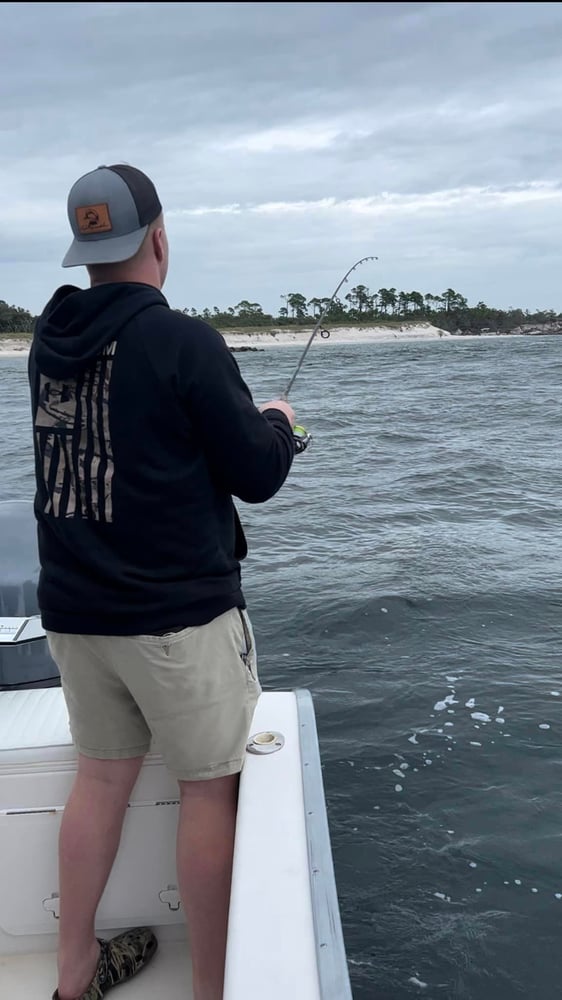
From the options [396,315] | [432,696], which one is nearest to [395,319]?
[396,315]

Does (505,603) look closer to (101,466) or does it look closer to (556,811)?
(556,811)

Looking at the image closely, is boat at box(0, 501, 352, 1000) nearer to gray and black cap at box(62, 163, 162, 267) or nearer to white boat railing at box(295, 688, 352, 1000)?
white boat railing at box(295, 688, 352, 1000)

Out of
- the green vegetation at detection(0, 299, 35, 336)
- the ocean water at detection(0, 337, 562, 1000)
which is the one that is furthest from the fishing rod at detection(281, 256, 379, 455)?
the green vegetation at detection(0, 299, 35, 336)

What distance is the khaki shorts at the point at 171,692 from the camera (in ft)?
5.01

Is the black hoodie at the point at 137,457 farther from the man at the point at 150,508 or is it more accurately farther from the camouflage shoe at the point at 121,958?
the camouflage shoe at the point at 121,958

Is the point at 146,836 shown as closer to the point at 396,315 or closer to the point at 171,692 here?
the point at 171,692

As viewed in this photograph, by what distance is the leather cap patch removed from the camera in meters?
1.49

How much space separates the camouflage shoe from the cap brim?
55.6 inches

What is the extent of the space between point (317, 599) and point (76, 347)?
4.03 metres

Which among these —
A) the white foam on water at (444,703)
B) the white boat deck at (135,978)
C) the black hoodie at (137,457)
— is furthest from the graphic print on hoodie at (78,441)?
the white foam on water at (444,703)

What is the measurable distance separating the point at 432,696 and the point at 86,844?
2.62 m

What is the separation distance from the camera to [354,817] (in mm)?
3242

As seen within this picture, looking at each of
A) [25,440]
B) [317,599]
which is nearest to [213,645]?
[317,599]

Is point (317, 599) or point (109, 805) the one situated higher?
point (109, 805)
